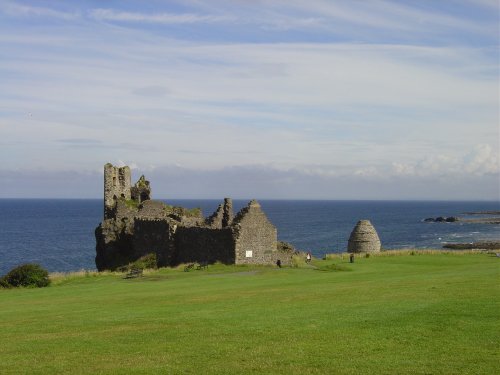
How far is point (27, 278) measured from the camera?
38344 mm

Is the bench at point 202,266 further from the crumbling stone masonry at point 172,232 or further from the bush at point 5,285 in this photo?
the bush at point 5,285

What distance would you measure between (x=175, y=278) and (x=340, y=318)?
780 inches

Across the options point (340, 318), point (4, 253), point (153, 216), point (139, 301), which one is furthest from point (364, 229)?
point (4, 253)

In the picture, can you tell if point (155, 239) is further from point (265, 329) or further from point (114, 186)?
point (265, 329)

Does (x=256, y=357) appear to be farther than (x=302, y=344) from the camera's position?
No

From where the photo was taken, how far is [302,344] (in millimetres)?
16469

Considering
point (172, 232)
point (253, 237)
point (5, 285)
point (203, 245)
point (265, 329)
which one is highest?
point (172, 232)

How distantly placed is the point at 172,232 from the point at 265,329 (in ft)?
108

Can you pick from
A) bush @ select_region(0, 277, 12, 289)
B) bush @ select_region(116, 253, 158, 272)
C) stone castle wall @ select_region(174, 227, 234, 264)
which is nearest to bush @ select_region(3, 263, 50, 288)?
bush @ select_region(0, 277, 12, 289)

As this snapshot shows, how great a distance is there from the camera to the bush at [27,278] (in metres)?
38.4

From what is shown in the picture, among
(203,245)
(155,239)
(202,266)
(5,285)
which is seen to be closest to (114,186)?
(155,239)

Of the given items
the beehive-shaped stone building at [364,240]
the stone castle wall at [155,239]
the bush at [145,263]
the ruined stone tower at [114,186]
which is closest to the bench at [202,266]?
the stone castle wall at [155,239]

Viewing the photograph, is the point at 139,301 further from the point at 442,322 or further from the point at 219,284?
the point at 442,322

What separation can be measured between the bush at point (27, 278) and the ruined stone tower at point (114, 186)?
22.8 meters
